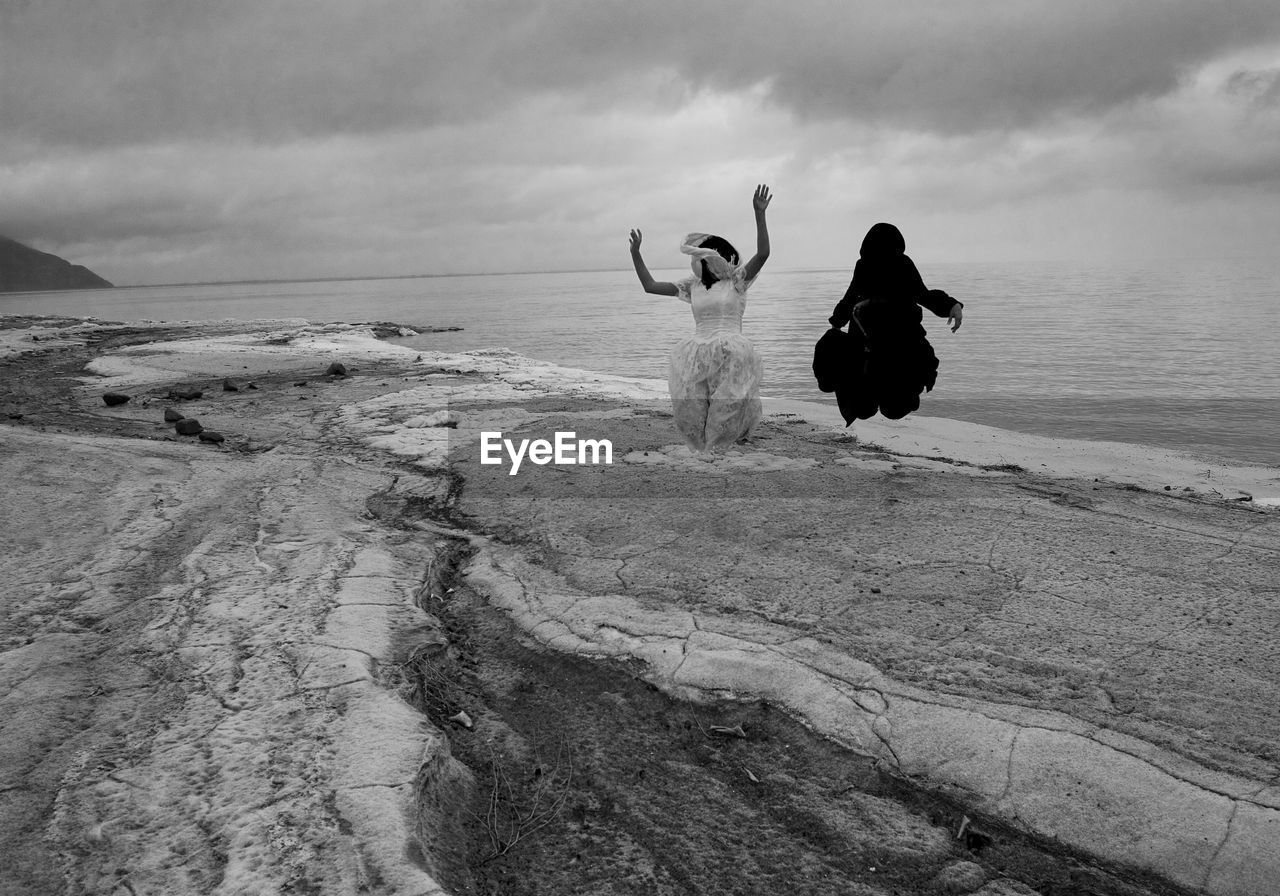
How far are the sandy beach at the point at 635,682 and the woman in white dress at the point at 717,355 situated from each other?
0.48 m

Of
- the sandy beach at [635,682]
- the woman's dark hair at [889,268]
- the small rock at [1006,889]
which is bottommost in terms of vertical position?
the small rock at [1006,889]

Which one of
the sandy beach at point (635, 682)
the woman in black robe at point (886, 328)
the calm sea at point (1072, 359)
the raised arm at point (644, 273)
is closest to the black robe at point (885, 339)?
the woman in black robe at point (886, 328)

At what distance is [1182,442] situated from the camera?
10250mm

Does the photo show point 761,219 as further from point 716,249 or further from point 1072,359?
point 1072,359

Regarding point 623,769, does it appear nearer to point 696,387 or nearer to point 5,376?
point 696,387

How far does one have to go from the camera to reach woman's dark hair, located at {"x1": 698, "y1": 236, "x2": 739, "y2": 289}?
649cm

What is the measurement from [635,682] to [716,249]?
3904 mm

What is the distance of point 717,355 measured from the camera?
635 centimetres

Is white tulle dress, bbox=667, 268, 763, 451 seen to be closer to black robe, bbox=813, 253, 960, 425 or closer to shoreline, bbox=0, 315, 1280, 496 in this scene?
black robe, bbox=813, 253, 960, 425

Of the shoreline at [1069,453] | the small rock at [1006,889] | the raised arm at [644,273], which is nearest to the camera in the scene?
the small rock at [1006,889]

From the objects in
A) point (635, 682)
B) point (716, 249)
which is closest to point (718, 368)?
point (716, 249)

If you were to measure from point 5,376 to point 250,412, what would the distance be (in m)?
6.70

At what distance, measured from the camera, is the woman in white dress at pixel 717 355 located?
638 centimetres

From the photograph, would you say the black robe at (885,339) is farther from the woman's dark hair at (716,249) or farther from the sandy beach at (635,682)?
the woman's dark hair at (716,249)
